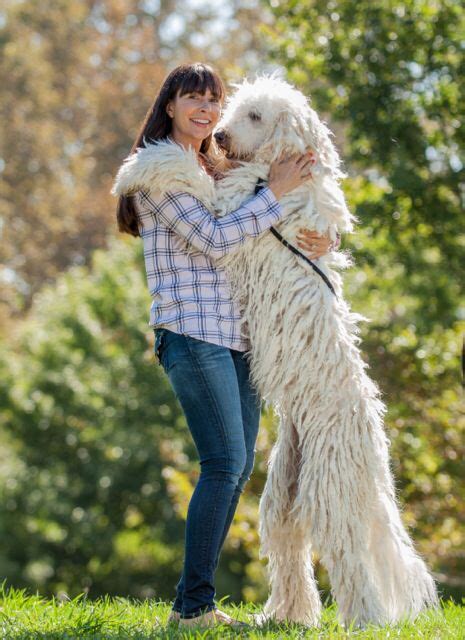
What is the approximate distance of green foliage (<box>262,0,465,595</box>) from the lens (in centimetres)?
976

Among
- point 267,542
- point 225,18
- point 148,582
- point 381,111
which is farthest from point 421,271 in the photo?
point 225,18

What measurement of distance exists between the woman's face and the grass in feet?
6.51

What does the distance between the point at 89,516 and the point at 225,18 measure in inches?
550

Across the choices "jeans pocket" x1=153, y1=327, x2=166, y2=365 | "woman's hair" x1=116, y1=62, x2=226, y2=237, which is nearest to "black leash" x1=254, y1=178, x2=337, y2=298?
"woman's hair" x1=116, y1=62, x2=226, y2=237

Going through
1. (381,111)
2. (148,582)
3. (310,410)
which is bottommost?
(148,582)

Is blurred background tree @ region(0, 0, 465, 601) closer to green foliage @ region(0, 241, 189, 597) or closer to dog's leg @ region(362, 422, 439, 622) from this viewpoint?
green foliage @ region(0, 241, 189, 597)

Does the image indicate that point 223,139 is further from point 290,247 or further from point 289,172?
point 290,247

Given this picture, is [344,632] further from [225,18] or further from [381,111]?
[225,18]

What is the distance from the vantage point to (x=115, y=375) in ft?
50.4

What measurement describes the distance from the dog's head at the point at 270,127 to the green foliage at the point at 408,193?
5444 millimetres

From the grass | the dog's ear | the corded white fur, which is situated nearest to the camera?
the grass

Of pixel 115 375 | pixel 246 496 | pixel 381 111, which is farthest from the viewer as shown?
pixel 115 375

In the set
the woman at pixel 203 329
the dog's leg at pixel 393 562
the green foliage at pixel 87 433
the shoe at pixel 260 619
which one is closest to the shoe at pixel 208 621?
the woman at pixel 203 329

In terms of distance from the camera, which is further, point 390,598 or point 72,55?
point 72,55
